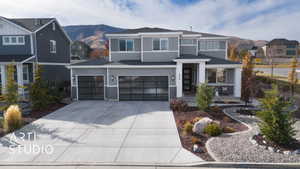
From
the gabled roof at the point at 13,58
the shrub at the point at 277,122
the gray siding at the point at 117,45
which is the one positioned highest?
the gray siding at the point at 117,45

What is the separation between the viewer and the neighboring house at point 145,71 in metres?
15.0

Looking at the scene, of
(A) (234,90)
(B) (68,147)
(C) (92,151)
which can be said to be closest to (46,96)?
(B) (68,147)

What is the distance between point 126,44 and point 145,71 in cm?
345

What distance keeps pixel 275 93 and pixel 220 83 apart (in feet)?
31.5

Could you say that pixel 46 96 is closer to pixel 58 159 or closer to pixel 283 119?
pixel 58 159

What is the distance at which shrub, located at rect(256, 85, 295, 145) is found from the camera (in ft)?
20.5

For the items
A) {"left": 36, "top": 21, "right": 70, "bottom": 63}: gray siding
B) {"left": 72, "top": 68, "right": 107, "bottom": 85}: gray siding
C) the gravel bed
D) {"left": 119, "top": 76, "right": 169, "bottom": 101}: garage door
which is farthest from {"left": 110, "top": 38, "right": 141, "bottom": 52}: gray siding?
the gravel bed

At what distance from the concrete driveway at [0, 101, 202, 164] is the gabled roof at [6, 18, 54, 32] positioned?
11742mm

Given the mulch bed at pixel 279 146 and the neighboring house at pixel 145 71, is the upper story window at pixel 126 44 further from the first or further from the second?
the mulch bed at pixel 279 146

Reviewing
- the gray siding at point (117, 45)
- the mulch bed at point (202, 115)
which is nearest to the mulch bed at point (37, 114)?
the gray siding at point (117, 45)

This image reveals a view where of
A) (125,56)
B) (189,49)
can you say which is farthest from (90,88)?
(189,49)

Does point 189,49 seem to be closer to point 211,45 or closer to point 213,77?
point 211,45

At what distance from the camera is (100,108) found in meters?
12.9

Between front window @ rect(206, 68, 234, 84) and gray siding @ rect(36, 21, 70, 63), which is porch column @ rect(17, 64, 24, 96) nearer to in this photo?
gray siding @ rect(36, 21, 70, 63)
